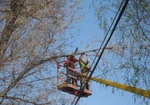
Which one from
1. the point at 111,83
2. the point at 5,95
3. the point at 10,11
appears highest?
the point at 10,11

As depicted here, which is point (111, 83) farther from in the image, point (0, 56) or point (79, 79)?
point (0, 56)

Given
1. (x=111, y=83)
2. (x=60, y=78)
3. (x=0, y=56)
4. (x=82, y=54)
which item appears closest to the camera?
(x=111, y=83)

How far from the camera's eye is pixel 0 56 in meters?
9.73

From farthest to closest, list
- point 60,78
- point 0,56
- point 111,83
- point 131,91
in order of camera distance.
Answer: point 60,78
point 0,56
point 111,83
point 131,91

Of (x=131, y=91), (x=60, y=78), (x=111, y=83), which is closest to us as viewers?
(x=131, y=91)

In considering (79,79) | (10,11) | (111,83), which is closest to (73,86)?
(79,79)

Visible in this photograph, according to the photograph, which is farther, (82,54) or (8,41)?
(82,54)

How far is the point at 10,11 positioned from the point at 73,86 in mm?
3145

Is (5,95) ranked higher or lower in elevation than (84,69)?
lower

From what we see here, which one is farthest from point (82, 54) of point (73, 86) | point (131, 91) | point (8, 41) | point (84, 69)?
point (131, 91)

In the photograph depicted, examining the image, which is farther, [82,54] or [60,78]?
[82,54]

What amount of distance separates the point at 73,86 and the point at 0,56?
8.20 ft

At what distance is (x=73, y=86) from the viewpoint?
9.82 meters

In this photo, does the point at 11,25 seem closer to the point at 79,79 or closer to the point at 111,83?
the point at 79,79
